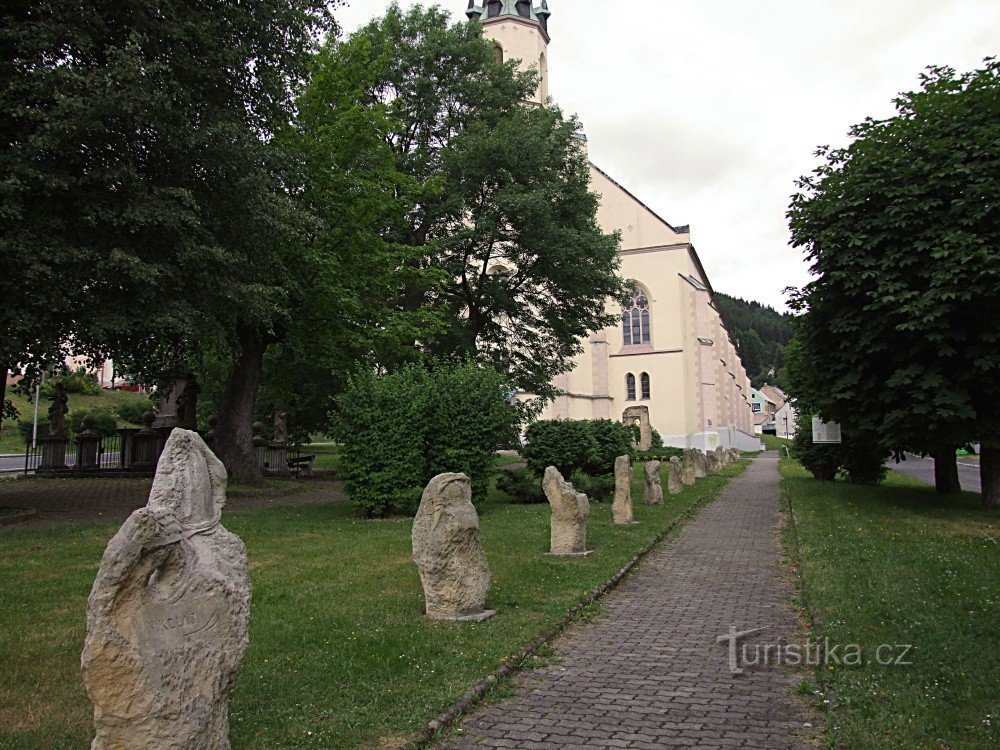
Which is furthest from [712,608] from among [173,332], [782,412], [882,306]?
[782,412]

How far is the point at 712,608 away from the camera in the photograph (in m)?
7.71

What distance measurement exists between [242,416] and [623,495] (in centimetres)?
1123

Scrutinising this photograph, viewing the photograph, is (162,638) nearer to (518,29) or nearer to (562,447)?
(562,447)

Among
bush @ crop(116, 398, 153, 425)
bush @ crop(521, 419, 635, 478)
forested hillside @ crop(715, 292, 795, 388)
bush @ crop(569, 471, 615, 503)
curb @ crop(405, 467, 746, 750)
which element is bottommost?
curb @ crop(405, 467, 746, 750)

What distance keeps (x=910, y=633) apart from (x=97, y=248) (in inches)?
503

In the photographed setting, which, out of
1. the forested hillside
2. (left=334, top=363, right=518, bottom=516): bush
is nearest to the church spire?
(left=334, top=363, right=518, bottom=516): bush

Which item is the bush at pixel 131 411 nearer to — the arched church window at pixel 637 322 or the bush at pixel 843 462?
the arched church window at pixel 637 322

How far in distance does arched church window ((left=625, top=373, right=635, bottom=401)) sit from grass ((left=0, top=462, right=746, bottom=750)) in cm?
3758

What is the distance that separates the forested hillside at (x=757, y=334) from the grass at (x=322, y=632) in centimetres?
11290

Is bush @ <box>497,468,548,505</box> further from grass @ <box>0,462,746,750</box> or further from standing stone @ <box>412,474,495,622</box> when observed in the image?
standing stone @ <box>412,474,495,622</box>

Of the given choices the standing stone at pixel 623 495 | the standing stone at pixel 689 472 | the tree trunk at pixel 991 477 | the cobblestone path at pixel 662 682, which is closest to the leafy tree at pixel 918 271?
the tree trunk at pixel 991 477

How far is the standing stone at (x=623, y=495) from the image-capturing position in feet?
45.3

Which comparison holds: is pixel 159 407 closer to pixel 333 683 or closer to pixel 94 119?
pixel 94 119

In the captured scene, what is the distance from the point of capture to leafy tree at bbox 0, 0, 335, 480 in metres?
11.6
